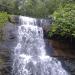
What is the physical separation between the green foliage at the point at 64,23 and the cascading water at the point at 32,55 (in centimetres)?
117

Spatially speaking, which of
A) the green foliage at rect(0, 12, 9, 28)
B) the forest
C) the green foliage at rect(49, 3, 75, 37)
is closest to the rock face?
the green foliage at rect(0, 12, 9, 28)

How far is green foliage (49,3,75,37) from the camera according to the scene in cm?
2045

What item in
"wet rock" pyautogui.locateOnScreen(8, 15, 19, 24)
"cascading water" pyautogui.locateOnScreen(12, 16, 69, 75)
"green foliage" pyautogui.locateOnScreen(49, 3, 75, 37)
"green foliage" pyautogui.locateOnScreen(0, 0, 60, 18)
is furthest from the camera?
"green foliage" pyautogui.locateOnScreen(0, 0, 60, 18)

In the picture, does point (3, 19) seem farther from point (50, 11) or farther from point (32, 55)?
point (50, 11)

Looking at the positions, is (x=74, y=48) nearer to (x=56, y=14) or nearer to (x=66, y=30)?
(x=66, y=30)

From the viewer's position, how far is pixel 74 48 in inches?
826

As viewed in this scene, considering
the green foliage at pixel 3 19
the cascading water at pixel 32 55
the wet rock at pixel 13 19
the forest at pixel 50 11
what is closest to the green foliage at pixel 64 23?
the forest at pixel 50 11

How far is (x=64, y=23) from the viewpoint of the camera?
20797 millimetres

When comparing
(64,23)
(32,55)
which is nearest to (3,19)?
(32,55)

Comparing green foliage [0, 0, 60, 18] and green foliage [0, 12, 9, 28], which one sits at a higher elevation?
green foliage [0, 12, 9, 28]

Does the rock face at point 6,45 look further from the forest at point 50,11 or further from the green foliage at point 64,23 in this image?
the green foliage at point 64,23

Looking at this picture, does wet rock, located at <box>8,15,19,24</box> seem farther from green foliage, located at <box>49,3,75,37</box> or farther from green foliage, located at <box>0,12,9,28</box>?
green foliage, located at <box>49,3,75,37</box>

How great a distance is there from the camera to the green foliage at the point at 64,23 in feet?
67.1

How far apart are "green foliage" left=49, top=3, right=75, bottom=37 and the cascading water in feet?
3.83
